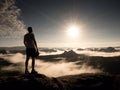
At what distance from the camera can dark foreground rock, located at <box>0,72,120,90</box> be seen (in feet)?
41.2

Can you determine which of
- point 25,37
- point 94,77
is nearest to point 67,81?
point 94,77

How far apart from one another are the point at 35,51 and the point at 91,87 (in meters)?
6.34

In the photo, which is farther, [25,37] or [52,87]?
[25,37]

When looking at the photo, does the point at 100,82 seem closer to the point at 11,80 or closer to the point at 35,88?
the point at 35,88

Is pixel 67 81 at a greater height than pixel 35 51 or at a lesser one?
lesser

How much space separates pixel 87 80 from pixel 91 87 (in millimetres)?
1228

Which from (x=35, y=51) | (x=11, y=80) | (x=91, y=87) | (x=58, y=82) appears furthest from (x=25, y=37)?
(x=91, y=87)

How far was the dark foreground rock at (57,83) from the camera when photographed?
41.2ft

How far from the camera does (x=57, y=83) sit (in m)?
14.3

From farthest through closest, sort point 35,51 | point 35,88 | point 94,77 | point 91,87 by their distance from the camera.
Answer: point 94,77, point 35,51, point 91,87, point 35,88

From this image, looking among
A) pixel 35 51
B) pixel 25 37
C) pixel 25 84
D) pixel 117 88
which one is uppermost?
pixel 25 37

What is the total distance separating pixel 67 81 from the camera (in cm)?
1498

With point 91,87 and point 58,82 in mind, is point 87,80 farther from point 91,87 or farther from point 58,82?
point 58,82

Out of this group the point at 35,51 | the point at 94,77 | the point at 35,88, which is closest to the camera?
the point at 35,88
